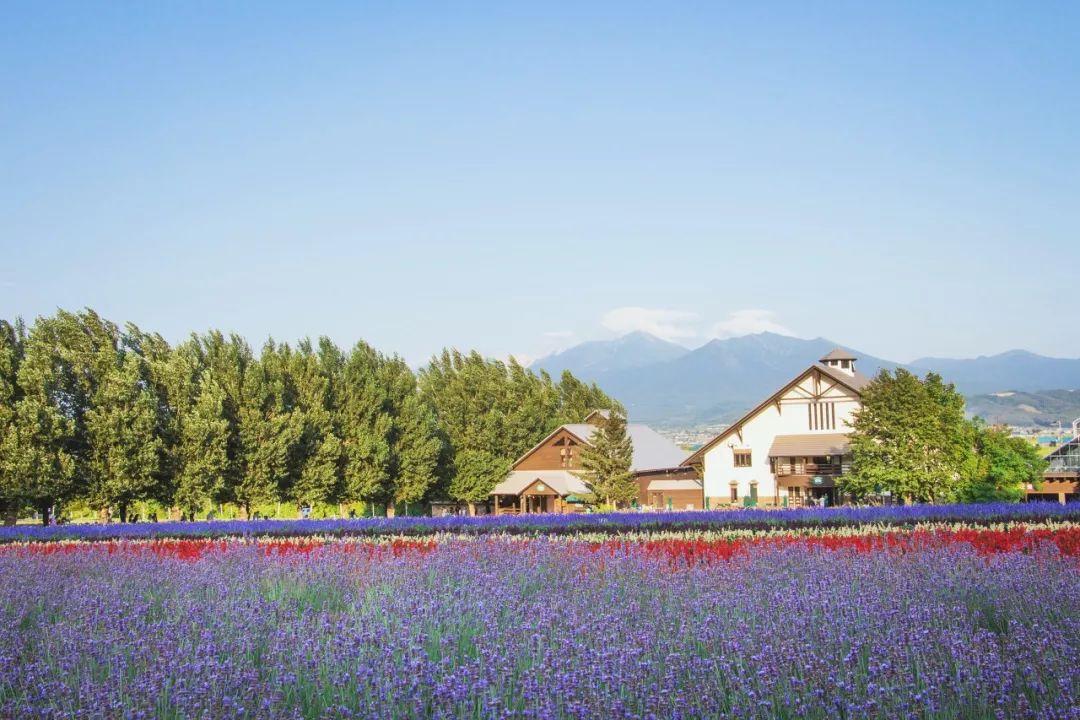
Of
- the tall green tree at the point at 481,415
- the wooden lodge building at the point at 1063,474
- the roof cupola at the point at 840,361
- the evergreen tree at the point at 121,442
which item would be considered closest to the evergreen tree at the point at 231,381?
the evergreen tree at the point at 121,442

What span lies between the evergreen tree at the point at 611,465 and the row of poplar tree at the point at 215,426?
10.2 m

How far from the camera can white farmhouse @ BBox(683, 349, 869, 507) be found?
5400cm

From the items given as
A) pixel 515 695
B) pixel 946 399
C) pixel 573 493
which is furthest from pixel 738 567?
pixel 573 493

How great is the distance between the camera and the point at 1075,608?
351 inches

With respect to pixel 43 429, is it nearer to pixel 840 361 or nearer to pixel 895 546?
pixel 895 546

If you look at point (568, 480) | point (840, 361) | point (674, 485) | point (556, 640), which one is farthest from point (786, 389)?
point (556, 640)

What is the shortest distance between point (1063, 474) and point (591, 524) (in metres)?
50.5

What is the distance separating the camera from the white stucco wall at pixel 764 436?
183 ft

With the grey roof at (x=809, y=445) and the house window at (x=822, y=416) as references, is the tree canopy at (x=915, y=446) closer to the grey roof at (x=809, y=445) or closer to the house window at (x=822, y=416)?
the grey roof at (x=809, y=445)

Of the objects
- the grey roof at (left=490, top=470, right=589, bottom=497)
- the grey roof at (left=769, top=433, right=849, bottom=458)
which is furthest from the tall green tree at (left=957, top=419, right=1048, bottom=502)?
the grey roof at (left=490, top=470, right=589, bottom=497)

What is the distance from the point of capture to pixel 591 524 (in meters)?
25.4

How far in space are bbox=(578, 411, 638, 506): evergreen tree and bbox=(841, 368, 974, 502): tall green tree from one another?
10174mm

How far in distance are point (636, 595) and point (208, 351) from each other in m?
38.1

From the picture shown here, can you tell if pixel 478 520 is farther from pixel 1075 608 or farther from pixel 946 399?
pixel 946 399
